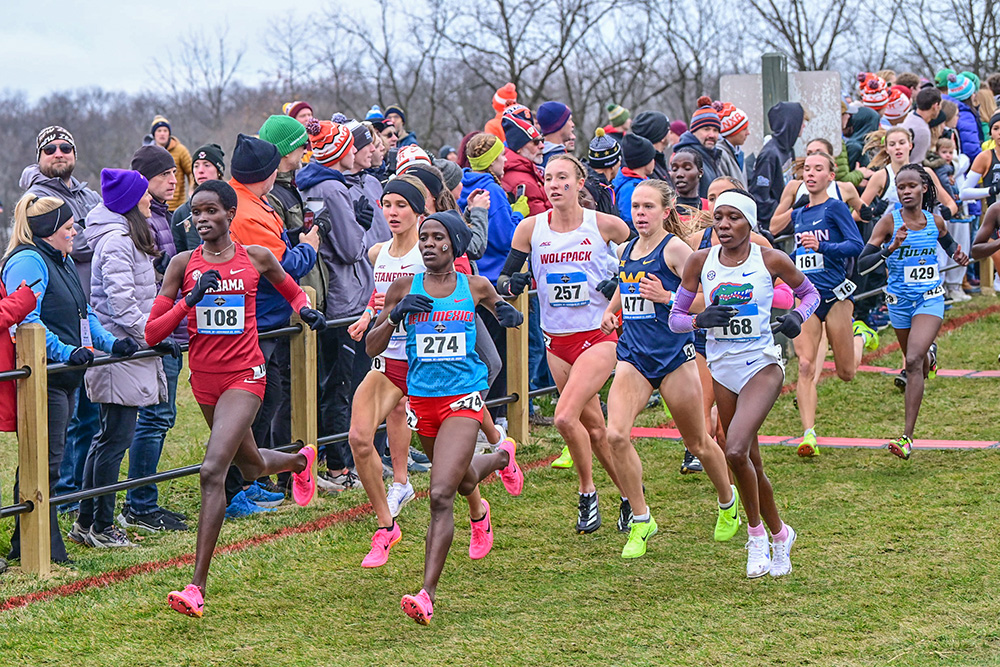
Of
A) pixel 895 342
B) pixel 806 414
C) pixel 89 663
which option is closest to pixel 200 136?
pixel 895 342

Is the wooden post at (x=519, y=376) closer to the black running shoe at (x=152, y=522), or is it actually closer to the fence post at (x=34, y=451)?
the black running shoe at (x=152, y=522)

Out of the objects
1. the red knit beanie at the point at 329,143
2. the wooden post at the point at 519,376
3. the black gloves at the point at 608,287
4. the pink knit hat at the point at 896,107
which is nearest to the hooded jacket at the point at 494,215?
the wooden post at the point at 519,376

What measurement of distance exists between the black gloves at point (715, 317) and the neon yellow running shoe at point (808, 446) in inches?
124

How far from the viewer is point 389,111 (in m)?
15.5

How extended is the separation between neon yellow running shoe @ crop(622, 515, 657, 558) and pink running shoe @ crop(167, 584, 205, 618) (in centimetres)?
236

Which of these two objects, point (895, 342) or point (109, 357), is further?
point (895, 342)

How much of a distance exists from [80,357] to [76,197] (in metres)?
2.69

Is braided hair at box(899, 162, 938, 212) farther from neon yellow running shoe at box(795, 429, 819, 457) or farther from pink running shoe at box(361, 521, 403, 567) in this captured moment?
pink running shoe at box(361, 521, 403, 567)

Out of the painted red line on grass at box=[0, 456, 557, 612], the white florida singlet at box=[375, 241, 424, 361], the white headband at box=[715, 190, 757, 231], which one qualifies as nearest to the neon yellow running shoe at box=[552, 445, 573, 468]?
the painted red line on grass at box=[0, 456, 557, 612]

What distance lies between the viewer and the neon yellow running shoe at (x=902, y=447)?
873 cm

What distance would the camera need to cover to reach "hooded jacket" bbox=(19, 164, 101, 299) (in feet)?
27.9

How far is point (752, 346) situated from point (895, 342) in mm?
8131

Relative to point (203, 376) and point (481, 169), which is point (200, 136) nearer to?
point (481, 169)

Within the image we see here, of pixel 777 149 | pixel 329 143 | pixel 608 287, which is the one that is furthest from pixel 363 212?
pixel 777 149
